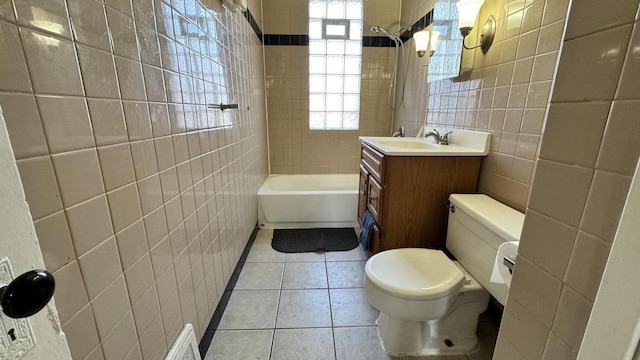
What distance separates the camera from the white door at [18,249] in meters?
0.30

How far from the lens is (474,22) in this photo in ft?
4.76

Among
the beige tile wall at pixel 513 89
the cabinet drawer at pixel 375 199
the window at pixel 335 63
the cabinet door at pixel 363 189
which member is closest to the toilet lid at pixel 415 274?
the cabinet drawer at pixel 375 199

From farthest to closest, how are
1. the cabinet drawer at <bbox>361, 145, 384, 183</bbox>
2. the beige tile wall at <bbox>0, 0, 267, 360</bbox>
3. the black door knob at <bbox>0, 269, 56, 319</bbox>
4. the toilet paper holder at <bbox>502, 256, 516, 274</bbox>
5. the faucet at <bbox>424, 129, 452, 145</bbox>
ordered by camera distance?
1. the faucet at <bbox>424, 129, 452, 145</bbox>
2. the cabinet drawer at <bbox>361, 145, 384, 183</bbox>
3. the toilet paper holder at <bbox>502, 256, 516, 274</bbox>
4. the beige tile wall at <bbox>0, 0, 267, 360</bbox>
5. the black door knob at <bbox>0, 269, 56, 319</bbox>

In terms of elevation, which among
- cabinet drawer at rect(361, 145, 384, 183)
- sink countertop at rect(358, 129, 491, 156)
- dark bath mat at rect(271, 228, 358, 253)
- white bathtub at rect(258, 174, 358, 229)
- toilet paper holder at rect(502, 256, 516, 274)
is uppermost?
sink countertop at rect(358, 129, 491, 156)

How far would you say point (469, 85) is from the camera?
159cm

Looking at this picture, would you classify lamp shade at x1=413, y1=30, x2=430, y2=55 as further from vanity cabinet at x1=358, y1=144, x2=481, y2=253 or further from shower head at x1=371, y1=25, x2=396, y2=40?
vanity cabinet at x1=358, y1=144, x2=481, y2=253

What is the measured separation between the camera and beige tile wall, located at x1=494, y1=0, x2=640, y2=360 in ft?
1.27

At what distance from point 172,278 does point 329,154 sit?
238 centimetres

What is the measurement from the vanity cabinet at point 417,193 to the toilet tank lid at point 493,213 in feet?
0.36

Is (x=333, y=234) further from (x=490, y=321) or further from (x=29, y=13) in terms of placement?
(x=29, y=13)

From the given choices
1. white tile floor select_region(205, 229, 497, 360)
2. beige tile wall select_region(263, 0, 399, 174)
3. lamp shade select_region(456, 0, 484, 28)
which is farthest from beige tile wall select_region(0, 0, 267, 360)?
beige tile wall select_region(263, 0, 399, 174)

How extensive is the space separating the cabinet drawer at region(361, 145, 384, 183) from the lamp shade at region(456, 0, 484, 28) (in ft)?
2.75

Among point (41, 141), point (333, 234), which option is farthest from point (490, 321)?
point (41, 141)

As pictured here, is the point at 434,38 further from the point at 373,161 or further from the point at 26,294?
the point at 26,294
